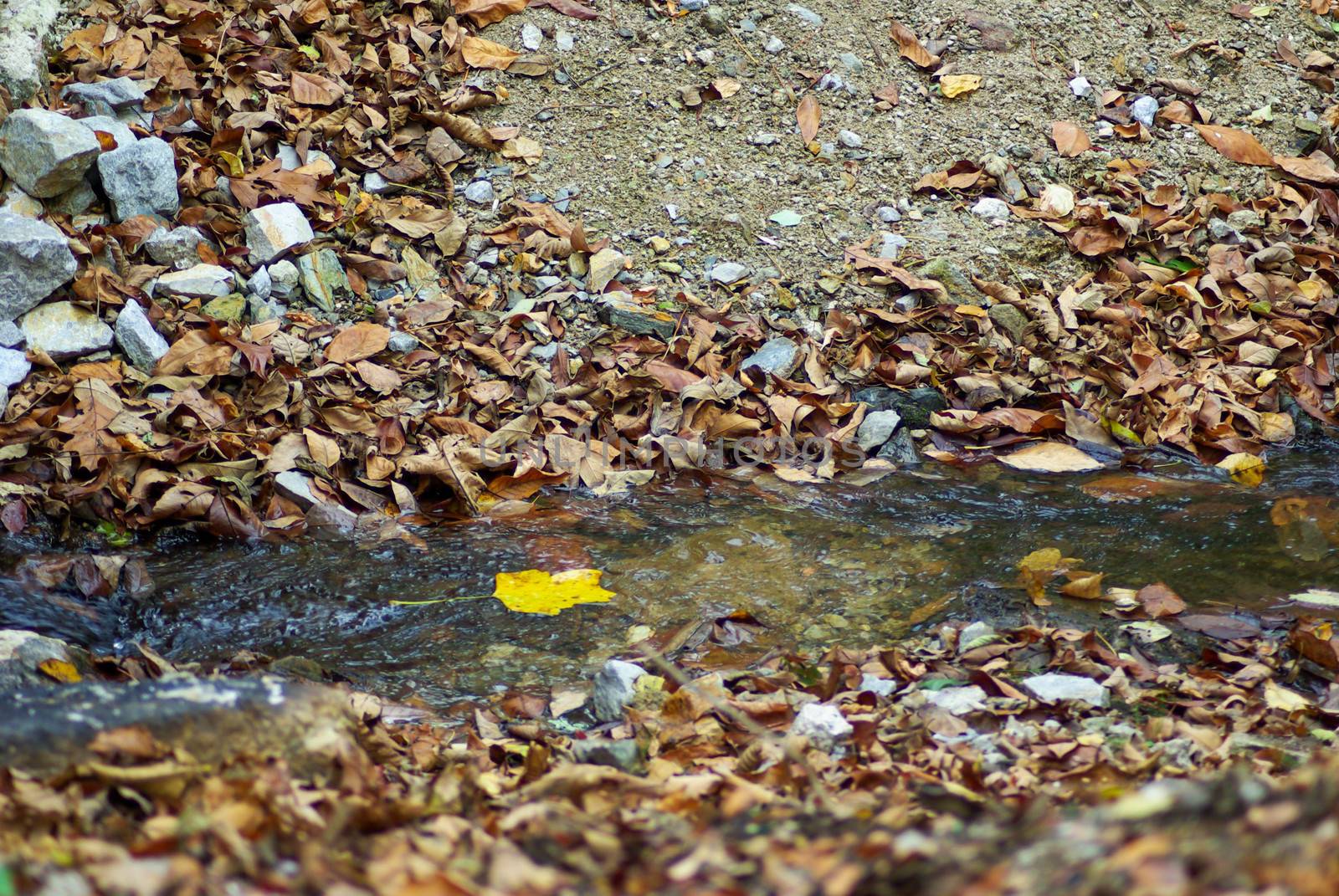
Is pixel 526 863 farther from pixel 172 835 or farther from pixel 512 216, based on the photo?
pixel 512 216

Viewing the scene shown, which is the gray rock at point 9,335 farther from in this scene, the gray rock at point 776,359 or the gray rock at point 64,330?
the gray rock at point 776,359

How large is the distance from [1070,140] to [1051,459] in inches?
72.7

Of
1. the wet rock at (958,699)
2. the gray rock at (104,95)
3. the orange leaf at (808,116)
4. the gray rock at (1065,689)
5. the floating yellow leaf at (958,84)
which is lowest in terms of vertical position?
the wet rock at (958,699)

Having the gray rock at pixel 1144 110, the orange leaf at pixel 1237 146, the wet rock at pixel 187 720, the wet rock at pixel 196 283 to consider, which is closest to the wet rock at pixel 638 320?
the wet rock at pixel 196 283

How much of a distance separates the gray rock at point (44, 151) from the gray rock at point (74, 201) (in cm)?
4

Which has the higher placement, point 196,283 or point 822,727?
point 196,283

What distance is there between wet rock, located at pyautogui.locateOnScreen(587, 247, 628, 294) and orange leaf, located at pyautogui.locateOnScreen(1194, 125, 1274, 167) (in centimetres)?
294

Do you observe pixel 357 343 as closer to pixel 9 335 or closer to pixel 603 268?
pixel 603 268

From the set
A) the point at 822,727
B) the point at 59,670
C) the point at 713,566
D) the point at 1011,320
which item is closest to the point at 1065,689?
the point at 822,727

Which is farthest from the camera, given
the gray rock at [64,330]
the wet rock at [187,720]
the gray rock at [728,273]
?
the gray rock at [728,273]

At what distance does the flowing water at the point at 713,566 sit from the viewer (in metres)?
3.06

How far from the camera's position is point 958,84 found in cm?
534

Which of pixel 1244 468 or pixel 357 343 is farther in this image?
pixel 357 343

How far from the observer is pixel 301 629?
3.16 meters
